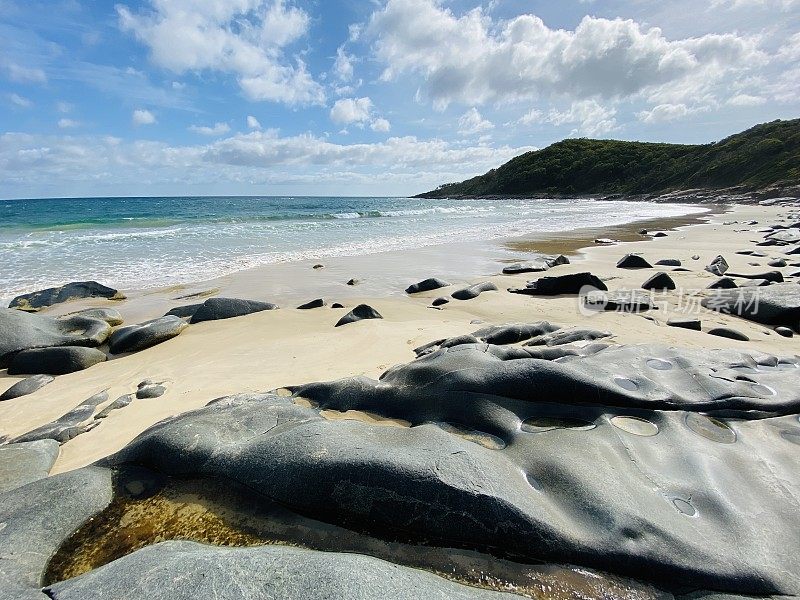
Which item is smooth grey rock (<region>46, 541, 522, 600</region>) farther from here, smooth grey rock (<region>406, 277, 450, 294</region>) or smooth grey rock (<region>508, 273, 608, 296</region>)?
smooth grey rock (<region>406, 277, 450, 294</region>)

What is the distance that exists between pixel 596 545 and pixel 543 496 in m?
0.29

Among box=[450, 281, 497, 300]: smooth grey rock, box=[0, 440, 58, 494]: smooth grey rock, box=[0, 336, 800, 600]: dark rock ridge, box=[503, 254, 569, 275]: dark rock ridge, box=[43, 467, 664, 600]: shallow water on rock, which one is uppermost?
box=[0, 336, 800, 600]: dark rock ridge

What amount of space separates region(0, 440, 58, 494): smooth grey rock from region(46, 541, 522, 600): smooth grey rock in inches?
65.5

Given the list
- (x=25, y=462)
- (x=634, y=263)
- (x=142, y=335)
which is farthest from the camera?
(x=634, y=263)

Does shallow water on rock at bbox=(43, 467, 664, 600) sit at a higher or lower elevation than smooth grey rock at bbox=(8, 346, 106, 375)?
higher

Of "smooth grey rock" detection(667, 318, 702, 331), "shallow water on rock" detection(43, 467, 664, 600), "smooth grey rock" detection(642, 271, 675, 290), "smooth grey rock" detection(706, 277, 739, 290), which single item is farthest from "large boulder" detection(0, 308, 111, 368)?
"smooth grey rock" detection(706, 277, 739, 290)

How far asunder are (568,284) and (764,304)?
107 inches

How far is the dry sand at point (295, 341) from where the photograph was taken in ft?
13.8

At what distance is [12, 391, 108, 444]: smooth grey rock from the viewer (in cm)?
354

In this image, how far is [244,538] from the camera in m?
1.85

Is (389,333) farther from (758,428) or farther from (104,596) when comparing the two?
(104,596)

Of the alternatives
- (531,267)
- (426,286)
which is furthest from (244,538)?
(531,267)

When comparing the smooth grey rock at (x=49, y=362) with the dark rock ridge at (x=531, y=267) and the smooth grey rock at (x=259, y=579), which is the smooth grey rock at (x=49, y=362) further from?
the dark rock ridge at (x=531, y=267)

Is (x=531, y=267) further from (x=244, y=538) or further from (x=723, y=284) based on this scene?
(x=244, y=538)
